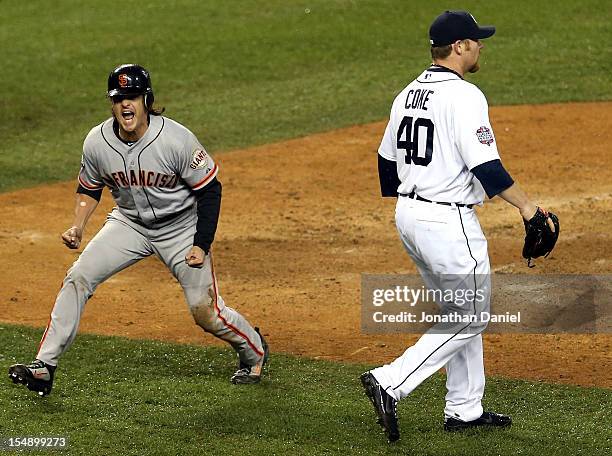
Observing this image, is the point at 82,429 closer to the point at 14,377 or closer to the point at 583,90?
the point at 14,377

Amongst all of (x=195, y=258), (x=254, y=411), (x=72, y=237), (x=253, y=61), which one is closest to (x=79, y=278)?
(x=72, y=237)

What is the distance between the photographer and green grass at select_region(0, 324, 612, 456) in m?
5.98

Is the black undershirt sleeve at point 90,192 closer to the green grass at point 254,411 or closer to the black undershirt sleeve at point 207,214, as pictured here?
the black undershirt sleeve at point 207,214

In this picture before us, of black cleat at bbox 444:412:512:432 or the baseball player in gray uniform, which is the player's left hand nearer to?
the baseball player in gray uniform

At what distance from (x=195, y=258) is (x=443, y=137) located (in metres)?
1.57

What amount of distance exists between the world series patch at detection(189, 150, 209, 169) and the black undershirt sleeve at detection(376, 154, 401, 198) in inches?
39.9

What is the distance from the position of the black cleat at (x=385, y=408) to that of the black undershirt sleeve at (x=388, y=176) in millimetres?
1044

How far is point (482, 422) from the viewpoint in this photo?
20.3 feet

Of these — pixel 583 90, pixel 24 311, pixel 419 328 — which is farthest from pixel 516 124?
pixel 24 311

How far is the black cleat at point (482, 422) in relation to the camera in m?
6.14

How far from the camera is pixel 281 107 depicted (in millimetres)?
14750

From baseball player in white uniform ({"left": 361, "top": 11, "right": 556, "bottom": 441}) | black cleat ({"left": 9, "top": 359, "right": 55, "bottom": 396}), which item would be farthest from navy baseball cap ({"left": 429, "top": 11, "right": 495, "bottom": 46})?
black cleat ({"left": 9, "top": 359, "right": 55, "bottom": 396})

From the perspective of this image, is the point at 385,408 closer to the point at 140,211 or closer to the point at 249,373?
the point at 249,373

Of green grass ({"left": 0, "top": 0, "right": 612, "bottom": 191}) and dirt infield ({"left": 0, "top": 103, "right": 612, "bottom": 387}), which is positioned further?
green grass ({"left": 0, "top": 0, "right": 612, "bottom": 191})
